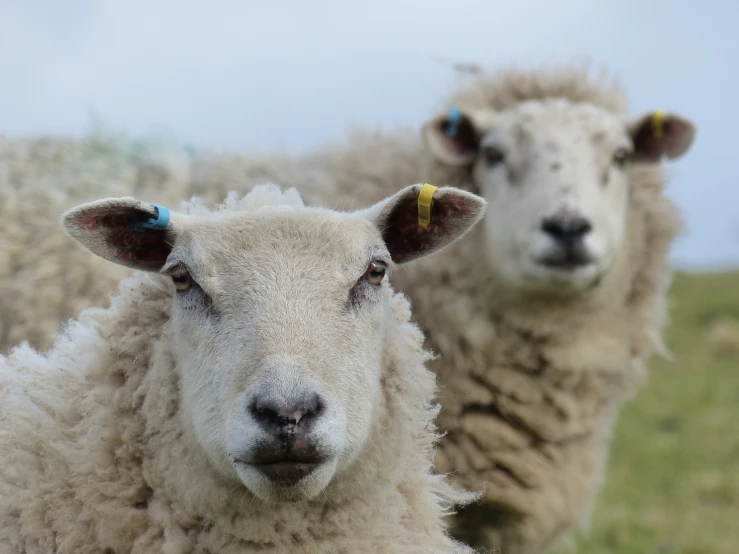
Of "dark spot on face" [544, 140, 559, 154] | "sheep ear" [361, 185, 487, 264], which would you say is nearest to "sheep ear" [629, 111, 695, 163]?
"dark spot on face" [544, 140, 559, 154]

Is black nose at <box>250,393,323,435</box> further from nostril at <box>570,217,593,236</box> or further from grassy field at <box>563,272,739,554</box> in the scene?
grassy field at <box>563,272,739,554</box>

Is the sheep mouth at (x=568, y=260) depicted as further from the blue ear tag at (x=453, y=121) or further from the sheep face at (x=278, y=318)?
the sheep face at (x=278, y=318)

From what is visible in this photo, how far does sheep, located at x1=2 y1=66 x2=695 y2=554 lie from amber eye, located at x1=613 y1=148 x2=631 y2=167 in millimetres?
11

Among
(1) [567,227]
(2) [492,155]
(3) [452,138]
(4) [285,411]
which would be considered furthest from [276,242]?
(3) [452,138]

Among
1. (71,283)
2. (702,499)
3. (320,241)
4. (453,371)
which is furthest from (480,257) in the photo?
(702,499)

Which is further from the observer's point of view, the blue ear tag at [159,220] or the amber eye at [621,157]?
the amber eye at [621,157]

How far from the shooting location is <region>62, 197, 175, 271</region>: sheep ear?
2.77 metres

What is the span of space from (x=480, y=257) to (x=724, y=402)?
22.4 feet

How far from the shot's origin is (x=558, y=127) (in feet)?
17.3

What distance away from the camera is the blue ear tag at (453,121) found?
18.1 feet

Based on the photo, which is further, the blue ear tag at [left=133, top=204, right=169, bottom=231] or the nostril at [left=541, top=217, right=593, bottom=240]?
the nostril at [left=541, top=217, right=593, bottom=240]

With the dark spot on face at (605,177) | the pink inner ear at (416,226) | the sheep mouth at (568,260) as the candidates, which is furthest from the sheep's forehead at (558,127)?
the pink inner ear at (416,226)

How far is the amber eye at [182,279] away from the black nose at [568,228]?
2436 mm

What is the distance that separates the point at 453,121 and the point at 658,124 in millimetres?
1136
